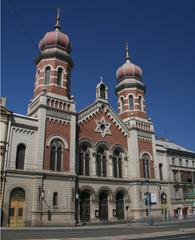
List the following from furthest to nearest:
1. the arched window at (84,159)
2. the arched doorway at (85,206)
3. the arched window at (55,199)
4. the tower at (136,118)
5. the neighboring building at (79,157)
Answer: the tower at (136,118), the arched window at (84,159), the arched doorway at (85,206), the arched window at (55,199), the neighboring building at (79,157)

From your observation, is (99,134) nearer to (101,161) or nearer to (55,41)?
(101,161)

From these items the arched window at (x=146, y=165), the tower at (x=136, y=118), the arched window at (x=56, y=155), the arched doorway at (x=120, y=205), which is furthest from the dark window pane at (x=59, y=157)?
the arched window at (x=146, y=165)

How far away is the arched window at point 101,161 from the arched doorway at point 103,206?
283 cm

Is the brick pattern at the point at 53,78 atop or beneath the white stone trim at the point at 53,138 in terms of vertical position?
atop

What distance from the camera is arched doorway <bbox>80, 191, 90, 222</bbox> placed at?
3688cm

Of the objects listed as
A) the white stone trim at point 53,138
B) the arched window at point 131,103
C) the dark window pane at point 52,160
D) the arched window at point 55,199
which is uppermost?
the arched window at point 131,103

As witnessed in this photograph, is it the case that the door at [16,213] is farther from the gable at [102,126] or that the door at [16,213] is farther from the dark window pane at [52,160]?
the gable at [102,126]

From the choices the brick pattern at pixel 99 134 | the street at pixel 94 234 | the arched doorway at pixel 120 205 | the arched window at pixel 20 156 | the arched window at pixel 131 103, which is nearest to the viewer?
the street at pixel 94 234

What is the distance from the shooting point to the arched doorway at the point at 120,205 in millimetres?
40800

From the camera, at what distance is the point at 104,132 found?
42.9 metres

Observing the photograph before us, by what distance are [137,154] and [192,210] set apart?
55.2 feet

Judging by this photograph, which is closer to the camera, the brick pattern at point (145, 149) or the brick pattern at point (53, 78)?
the brick pattern at point (53, 78)

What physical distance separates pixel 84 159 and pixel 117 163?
6442 mm

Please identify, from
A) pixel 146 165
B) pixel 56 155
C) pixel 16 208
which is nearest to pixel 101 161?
pixel 56 155
